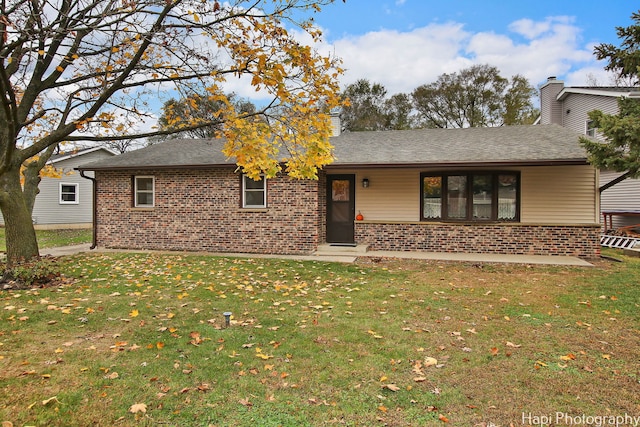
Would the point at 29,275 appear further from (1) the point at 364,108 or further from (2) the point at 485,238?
(1) the point at 364,108

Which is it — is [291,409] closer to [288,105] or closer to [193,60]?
[288,105]

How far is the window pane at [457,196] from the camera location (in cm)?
1120

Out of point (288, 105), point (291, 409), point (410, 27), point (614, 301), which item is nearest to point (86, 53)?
point (288, 105)

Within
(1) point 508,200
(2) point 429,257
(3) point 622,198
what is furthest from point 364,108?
(2) point 429,257

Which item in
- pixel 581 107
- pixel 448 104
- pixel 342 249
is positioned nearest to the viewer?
pixel 342 249

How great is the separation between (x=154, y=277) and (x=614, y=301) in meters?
8.09

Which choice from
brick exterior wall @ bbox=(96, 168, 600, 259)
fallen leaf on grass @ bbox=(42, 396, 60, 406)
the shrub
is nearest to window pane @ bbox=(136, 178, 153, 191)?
brick exterior wall @ bbox=(96, 168, 600, 259)

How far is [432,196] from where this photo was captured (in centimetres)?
1145

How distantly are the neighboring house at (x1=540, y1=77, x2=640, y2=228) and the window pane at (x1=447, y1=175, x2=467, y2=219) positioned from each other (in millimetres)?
7766

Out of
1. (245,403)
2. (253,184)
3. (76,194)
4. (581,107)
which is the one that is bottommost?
(245,403)

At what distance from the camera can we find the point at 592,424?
106 inches

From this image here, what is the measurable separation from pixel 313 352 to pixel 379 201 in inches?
326

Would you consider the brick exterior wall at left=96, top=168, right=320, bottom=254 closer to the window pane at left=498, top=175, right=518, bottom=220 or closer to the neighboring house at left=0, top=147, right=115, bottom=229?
the window pane at left=498, top=175, right=518, bottom=220

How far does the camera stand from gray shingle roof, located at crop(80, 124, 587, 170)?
33.4 feet
